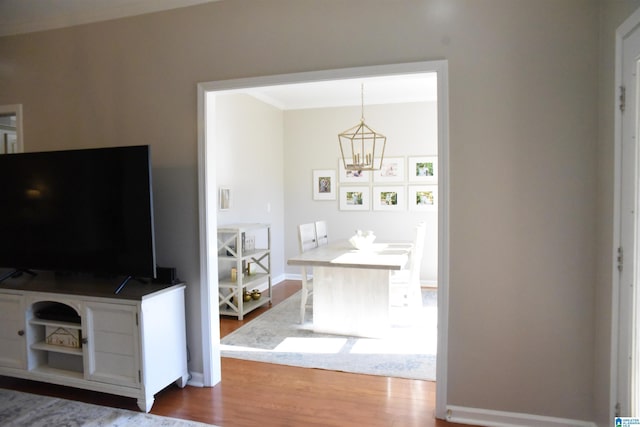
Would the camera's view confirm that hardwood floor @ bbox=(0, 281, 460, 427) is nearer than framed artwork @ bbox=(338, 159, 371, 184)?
Yes

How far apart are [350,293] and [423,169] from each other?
8.89ft

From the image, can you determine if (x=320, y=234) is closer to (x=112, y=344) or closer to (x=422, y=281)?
(x=422, y=281)

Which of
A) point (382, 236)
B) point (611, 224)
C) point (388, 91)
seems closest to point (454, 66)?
point (611, 224)

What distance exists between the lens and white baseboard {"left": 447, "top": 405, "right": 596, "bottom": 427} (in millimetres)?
2244

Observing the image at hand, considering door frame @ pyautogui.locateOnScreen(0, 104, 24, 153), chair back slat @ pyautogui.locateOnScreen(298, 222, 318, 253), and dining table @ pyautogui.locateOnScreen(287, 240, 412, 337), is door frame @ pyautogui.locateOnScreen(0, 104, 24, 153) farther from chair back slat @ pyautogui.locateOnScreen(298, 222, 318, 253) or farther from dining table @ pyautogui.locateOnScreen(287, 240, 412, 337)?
chair back slat @ pyautogui.locateOnScreen(298, 222, 318, 253)

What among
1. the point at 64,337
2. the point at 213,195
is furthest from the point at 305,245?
the point at 64,337

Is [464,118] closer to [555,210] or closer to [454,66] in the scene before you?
[454,66]

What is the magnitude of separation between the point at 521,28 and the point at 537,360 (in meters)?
1.89

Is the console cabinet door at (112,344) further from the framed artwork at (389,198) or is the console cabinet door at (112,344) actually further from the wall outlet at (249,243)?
the framed artwork at (389,198)

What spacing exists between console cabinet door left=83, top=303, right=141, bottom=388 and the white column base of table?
5.96 feet

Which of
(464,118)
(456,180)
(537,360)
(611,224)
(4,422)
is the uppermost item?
(464,118)

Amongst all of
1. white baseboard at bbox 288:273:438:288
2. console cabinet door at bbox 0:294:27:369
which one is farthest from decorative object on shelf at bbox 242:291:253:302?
console cabinet door at bbox 0:294:27:369

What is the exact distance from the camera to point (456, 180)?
2363 mm

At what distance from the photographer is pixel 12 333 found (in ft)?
9.34
